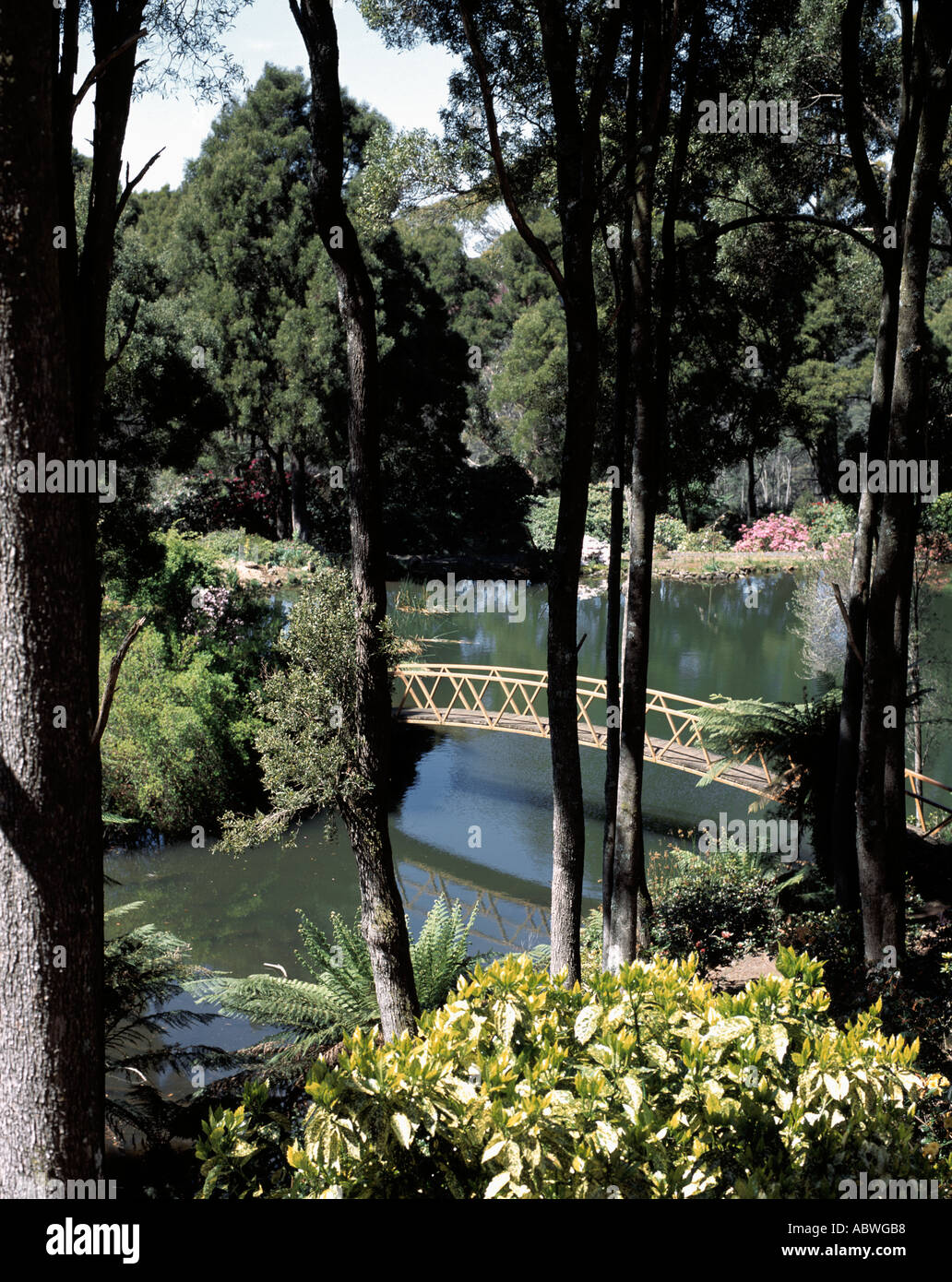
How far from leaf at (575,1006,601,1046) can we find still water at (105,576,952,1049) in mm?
6488

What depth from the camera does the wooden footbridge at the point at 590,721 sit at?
37.5 ft

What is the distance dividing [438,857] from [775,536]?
20.5 meters

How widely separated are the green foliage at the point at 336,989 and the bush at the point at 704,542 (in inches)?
Result: 969

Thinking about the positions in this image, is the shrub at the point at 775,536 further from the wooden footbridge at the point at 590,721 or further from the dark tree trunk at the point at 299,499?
the dark tree trunk at the point at 299,499

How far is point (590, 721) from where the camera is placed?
16.1m

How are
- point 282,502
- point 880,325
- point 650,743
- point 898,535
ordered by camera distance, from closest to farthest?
point 898,535, point 880,325, point 650,743, point 282,502

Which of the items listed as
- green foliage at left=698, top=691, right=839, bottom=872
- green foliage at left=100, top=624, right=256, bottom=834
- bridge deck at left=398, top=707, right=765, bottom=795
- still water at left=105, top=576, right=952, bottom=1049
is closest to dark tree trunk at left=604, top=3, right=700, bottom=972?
green foliage at left=698, top=691, right=839, bottom=872

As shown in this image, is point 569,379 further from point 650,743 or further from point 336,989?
point 650,743

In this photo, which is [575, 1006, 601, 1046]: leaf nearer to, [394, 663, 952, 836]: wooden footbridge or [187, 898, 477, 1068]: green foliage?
[187, 898, 477, 1068]: green foliage

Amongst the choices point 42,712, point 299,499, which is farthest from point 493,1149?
point 299,499

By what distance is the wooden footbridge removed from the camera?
11.4 meters

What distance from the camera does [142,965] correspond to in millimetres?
6930

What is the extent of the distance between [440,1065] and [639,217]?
5.64m

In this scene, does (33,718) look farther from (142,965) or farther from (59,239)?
(142,965)
